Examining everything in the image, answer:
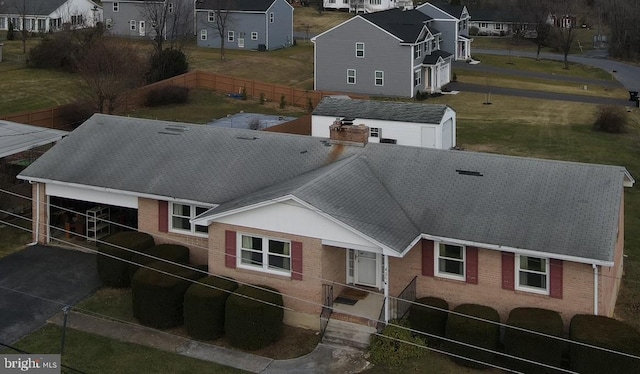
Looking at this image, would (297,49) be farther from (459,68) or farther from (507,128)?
(507,128)

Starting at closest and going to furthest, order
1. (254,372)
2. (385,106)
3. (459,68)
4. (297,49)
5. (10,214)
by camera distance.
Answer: (254,372)
(10,214)
(385,106)
(459,68)
(297,49)

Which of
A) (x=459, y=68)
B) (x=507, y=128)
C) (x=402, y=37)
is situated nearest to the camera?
(x=507, y=128)

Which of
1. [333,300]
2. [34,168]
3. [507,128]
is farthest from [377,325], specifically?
[507,128]

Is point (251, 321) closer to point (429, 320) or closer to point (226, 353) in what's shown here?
point (226, 353)

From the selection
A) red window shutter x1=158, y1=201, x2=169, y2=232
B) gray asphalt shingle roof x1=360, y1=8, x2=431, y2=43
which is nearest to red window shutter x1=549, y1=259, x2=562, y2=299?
red window shutter x1=158, y1=201, x2=169, y2=232

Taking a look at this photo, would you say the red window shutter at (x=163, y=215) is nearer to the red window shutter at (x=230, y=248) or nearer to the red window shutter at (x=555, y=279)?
the red window shutter at (x=230, y=248)

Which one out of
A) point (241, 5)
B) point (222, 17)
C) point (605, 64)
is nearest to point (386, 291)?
point (222, 17)

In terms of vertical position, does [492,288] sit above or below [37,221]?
below
